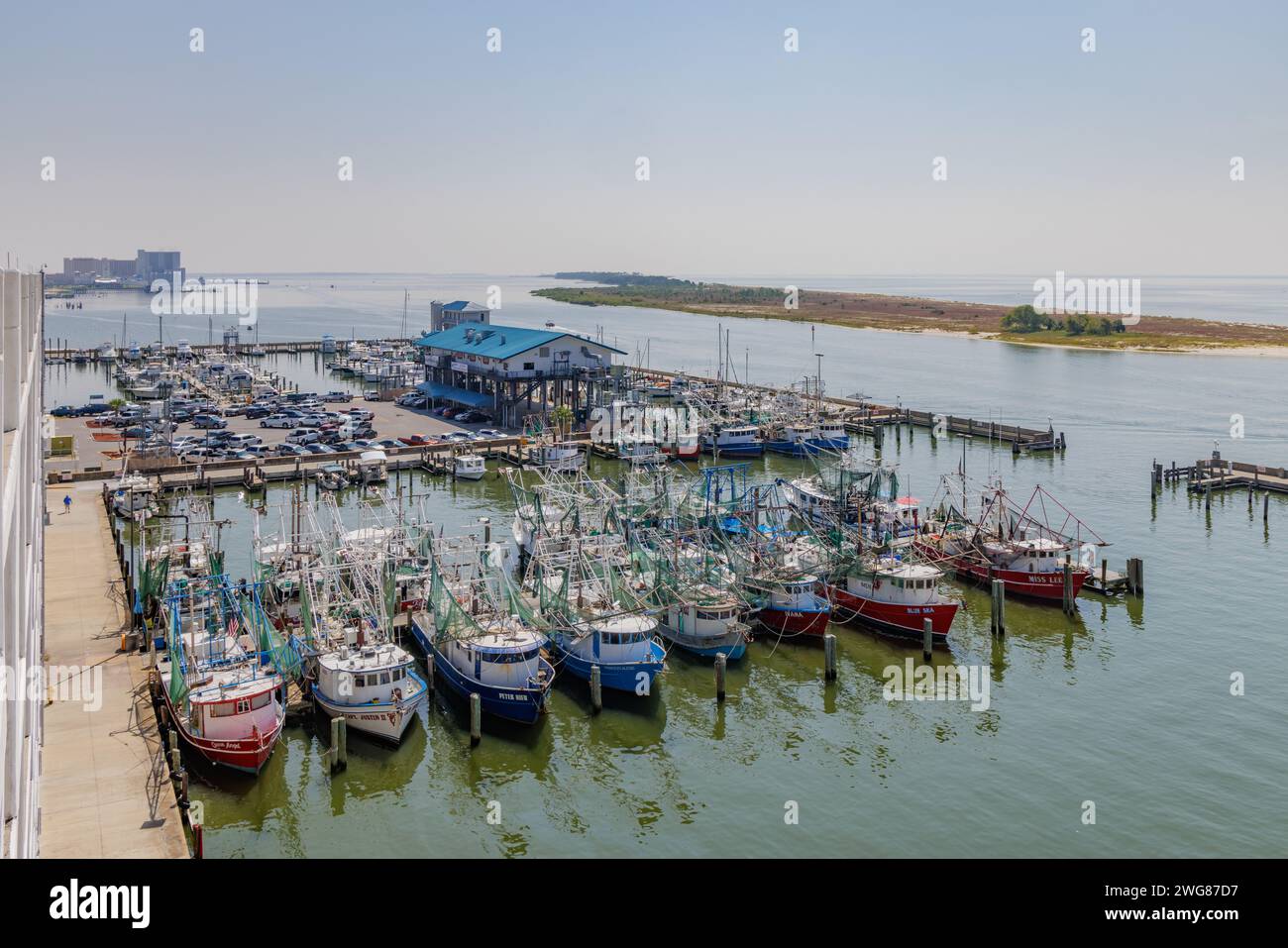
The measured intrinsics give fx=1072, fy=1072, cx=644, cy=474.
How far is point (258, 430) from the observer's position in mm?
89250

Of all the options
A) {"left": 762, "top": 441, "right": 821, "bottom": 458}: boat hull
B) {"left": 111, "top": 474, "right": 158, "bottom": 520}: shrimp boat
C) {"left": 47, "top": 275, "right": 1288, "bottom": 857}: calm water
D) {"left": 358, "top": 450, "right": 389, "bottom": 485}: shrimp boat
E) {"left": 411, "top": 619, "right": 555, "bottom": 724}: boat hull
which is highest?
{"left": 762, "top": 441, "right": 821, "bottom": 458}: boat hull

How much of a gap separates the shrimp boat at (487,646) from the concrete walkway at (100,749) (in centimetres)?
914

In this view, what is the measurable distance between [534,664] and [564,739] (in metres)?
2.55

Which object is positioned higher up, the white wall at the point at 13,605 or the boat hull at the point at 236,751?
the white wall at the point at 13,605

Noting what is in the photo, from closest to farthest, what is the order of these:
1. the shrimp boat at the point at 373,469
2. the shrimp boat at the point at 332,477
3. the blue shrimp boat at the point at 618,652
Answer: the blue shrimp boat at the point at 618,652 < the shrimp boat at the point at 332,477 < the shrimp boat at the point at 373,469

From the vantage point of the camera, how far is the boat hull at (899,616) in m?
41.7

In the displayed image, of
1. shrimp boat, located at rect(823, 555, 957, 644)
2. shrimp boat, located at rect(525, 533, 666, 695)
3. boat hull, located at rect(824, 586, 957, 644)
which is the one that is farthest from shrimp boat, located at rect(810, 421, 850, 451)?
shrimp boat, located at rect(525, 533, 666, 695)

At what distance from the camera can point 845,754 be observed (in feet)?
108

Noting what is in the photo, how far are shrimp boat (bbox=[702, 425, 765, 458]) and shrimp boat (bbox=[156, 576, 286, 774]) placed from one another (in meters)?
51.5

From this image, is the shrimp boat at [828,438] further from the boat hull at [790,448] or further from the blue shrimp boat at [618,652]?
the blue shrimp boat at [618,652]

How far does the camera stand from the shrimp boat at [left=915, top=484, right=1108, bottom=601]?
4691 cm

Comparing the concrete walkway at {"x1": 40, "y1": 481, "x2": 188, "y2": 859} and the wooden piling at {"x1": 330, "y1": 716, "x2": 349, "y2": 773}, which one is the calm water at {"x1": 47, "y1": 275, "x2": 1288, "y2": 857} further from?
the concrete walkway at {"x1": 40, "y1": 481, "x2": 188, "y2": 859}

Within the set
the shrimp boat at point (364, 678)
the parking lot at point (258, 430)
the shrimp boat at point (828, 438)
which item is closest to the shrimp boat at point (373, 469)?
the parking lot at point (258, 430)
